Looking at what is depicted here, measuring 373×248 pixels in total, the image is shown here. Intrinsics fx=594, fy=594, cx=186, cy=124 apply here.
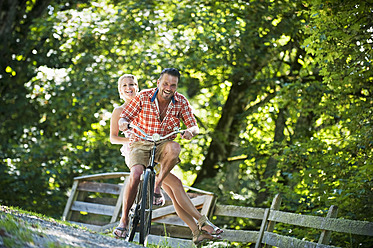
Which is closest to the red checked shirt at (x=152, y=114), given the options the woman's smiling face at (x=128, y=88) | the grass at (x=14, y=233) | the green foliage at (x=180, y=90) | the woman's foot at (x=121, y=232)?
the woman's foot at (x=121, y=232)

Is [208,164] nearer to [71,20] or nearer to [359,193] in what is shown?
[71,20]

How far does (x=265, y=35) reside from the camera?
1244 centimetres

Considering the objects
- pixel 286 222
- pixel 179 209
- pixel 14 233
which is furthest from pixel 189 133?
pixel 286 222

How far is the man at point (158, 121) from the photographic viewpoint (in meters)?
5.55

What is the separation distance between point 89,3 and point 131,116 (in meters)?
9.60

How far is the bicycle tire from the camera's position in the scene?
549 centimetres

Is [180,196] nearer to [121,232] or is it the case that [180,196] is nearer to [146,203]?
[146,203]

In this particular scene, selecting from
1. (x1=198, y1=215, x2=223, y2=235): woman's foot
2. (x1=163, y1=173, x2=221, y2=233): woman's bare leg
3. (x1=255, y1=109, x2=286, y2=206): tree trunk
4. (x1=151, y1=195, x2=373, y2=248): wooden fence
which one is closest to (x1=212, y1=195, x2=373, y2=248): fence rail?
(x1=151, y1=195, x2=373, y2=248): wooden fence

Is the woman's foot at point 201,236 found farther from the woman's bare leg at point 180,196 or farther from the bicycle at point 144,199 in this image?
the bicycle at point 144,199

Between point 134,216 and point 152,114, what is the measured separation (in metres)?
0.97

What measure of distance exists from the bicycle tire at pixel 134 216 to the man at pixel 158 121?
4cm

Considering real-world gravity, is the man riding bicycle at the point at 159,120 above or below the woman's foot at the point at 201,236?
above

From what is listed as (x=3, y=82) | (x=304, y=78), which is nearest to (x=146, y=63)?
(x=304, y=78)

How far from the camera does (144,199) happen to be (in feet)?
17.8
